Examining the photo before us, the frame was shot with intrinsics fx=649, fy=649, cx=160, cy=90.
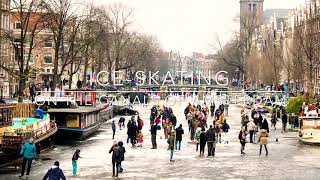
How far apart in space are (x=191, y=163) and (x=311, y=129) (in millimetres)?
11198

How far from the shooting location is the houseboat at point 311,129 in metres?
38.5

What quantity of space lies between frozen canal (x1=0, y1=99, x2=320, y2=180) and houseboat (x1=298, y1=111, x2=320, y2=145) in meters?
0.80

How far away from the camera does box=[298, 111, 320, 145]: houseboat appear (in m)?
38.5

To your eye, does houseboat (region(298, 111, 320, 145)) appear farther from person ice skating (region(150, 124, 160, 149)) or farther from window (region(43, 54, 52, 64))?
window (region(43, 54, 52, 64))

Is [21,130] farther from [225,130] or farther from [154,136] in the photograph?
[225,130]

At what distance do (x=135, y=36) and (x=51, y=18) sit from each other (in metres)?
47.9

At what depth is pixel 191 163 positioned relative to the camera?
3067 centimetres

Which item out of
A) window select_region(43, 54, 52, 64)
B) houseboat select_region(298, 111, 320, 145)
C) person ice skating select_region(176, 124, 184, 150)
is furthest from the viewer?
window select_region(43, 54, 52, 64)

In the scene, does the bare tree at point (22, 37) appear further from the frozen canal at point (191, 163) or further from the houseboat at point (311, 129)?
the houseboat at point (311, 129)

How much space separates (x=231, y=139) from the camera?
42719 mm

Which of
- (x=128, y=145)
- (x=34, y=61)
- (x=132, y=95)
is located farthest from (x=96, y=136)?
(x=34, y=61)

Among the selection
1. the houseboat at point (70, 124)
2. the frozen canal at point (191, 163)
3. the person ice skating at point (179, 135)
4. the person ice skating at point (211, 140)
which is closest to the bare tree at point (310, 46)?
the frozen canal at point (191, 163)

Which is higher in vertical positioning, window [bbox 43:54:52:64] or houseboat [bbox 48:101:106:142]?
window [bbox 43:54:52:64]

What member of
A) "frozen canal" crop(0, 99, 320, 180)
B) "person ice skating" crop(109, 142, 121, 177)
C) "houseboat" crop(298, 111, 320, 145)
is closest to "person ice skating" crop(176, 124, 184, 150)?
"frozen canal" crop(0, 99, 320, 180)
